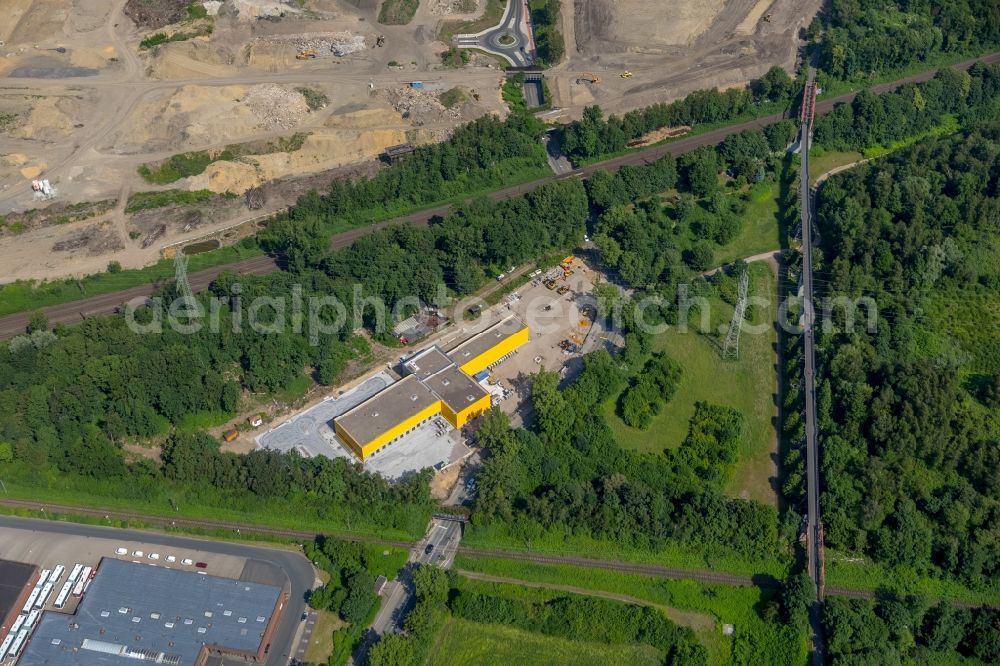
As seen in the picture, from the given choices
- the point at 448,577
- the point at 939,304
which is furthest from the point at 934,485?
the point at 448,577

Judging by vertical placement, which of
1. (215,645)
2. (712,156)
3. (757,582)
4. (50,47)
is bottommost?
(757,582)

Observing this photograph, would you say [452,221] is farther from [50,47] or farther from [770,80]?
[50,47]

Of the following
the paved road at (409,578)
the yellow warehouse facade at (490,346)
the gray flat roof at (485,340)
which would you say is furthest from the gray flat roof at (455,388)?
the paved road at (409,578)

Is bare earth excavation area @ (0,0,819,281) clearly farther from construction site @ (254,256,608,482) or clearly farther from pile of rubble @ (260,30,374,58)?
construction site @ (254,256,608,482)

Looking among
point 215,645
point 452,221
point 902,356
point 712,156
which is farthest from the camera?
point 712,156

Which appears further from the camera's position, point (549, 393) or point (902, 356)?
point (902, 356)
